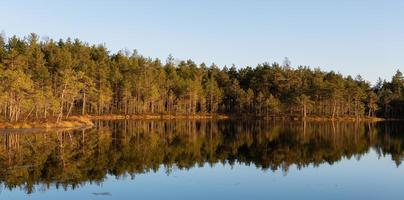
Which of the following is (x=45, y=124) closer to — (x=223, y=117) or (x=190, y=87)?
(x=190, y=87)

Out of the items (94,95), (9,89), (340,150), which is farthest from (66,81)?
(340,150)

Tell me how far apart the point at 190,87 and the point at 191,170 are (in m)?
106

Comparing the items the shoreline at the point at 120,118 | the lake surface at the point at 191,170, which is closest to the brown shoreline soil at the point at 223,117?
the shoreline at the point at 120,118

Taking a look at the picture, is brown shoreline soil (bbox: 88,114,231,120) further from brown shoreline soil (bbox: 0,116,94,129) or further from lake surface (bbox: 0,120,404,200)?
lake surface (bbox: 0,120,404,200)

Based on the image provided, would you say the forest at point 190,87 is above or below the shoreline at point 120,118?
above

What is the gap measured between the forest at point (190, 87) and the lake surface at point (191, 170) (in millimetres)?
53997

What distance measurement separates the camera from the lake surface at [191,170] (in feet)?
84.4

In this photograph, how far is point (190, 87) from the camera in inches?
5512

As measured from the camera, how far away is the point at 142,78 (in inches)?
5408

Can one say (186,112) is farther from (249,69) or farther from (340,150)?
(340,150)

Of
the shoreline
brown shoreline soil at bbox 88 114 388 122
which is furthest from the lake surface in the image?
brown shoreline soil at bbox 88 114 388 122

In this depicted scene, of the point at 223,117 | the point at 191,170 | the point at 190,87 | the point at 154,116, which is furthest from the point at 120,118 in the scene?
the point at 191,170

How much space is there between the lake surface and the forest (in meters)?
54.0

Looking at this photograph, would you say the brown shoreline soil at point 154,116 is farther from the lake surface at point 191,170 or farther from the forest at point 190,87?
the lake surface at point 191,170
